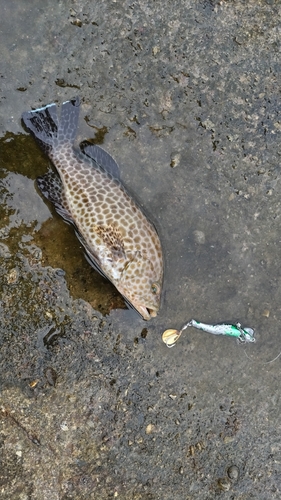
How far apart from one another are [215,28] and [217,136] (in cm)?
135

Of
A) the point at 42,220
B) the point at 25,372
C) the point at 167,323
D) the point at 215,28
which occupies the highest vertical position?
the point at 215,28

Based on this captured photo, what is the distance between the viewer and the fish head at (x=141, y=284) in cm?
502

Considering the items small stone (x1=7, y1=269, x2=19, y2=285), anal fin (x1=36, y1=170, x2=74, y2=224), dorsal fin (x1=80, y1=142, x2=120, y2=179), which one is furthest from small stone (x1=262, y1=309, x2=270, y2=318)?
small stone (x1=7, y1=269, x2=19, y2=285)

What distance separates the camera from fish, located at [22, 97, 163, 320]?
16.4 ft

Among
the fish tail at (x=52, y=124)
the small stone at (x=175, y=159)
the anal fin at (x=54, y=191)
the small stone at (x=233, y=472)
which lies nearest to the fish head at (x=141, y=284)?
the anal fin at (x=54, y=191)

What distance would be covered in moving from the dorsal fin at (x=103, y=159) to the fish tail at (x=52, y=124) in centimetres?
26

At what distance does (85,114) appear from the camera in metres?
5.31

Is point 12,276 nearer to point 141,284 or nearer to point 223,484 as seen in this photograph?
point 141,284

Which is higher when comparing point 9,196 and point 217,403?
point 9,196

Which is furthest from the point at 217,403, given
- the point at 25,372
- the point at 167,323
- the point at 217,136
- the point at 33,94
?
the point at 33,94

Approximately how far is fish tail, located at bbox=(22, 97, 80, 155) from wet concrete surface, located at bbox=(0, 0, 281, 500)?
5.8 inches

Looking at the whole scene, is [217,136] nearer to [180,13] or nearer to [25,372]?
[180,13]

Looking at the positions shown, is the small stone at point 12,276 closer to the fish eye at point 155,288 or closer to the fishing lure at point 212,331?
the fish eye at point 155,288

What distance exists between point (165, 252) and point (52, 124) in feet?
6.85
